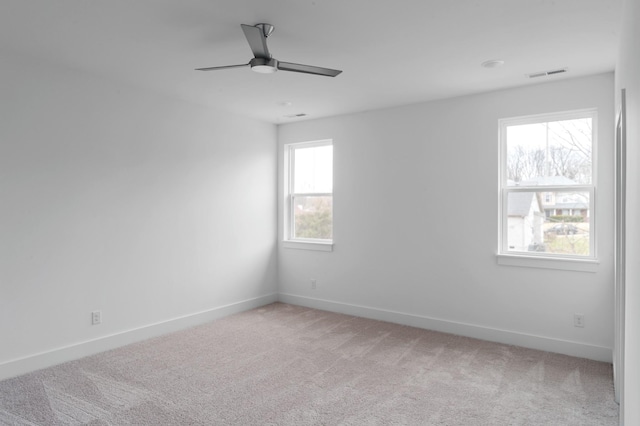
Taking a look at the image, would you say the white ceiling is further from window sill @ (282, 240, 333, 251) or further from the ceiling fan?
window sill @ (282, 240, 333, 251)

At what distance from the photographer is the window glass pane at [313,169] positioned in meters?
5.67

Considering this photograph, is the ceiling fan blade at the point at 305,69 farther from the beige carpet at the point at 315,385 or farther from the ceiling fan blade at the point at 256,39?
the beige carpet at the point at 315,385

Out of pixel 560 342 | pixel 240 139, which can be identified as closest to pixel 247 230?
pixel 240 139

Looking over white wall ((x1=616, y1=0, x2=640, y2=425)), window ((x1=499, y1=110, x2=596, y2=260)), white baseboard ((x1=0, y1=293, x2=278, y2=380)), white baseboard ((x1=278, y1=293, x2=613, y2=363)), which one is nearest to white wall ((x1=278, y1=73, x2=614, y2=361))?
white baseboard ((x1=278, y1=293, x2=613, y2=363))

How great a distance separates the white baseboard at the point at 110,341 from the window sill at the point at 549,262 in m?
3.16

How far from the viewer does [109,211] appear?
404 cm

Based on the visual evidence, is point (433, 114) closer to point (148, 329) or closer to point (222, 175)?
point (222, 175)

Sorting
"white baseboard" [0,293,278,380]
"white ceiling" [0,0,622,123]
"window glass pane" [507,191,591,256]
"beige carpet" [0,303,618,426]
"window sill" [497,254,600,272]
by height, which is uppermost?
"white ceiling" [0,0,622,123]

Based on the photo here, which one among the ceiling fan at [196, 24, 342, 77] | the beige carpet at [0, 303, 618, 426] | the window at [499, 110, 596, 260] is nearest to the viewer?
the ceiling fan at [196, 24, 342, 77]

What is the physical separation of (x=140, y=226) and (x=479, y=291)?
3530 mm

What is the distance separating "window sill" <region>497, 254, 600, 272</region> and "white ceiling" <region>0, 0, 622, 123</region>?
1.65 m

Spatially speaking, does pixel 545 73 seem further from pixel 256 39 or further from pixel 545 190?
pixel 256 39

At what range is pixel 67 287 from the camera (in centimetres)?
372

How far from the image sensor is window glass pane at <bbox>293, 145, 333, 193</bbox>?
18.6ft
